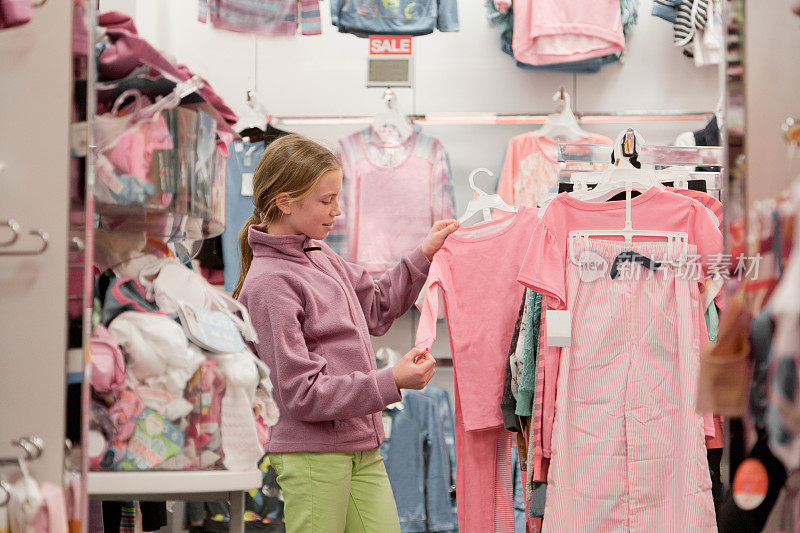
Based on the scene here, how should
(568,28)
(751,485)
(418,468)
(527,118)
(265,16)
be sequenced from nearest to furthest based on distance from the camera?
1. (751,485)
2. (418,468)
3. (568,28)
4. (527,118)
5. (265,16)

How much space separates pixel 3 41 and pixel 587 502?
1.78m

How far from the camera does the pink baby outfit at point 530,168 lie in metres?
4.22

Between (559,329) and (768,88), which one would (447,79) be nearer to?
(559,329)

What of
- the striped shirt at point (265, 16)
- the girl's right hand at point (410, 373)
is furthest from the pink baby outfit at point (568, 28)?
the girl's right hand at point (410, 373)

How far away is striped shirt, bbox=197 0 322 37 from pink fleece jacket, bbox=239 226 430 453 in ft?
7.86

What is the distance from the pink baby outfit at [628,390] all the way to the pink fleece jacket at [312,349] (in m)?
0.52

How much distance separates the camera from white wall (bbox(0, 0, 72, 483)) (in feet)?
4.29

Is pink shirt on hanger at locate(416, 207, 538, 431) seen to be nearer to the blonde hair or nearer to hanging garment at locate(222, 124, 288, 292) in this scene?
the blonde hair

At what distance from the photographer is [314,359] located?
84.2 inches

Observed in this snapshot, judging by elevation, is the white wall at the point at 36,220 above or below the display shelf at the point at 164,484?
above

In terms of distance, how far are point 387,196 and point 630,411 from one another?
212 cm

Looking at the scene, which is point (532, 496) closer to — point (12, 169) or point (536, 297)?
point (536, 297)

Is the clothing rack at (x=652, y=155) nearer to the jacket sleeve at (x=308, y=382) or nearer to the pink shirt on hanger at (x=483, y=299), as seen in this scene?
the pink shirt on hanger at (x=483, y=299)

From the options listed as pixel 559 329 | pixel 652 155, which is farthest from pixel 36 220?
pixel 652 155
